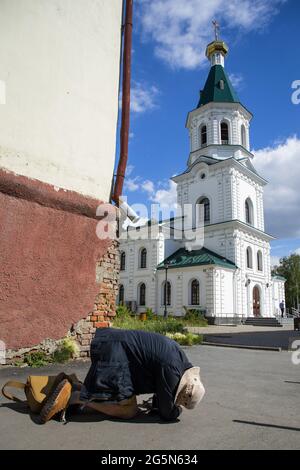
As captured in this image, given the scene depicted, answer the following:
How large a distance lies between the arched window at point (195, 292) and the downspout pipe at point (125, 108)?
2046 cm

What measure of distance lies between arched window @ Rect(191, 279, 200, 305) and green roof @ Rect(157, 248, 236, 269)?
Answer: 1.45m

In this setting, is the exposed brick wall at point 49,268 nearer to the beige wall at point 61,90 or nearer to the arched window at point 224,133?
the beige wall at point 61,90

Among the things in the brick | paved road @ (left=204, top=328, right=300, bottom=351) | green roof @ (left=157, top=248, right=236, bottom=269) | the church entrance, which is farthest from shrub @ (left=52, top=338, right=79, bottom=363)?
the church entrance

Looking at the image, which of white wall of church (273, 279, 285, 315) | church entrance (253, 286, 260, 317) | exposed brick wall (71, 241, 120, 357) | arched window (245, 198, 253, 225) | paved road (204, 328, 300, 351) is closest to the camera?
exposed brick wall (71, 241, 120, 357)

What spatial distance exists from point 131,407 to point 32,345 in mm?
2955

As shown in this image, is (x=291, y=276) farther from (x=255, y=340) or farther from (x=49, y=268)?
(x=49, y=268)

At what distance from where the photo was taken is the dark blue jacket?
3430 mm

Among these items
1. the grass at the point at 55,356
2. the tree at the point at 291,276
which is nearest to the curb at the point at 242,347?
the grass at the point at 55,356

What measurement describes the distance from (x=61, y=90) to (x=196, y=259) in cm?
2242

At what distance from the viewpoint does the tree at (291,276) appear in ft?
184

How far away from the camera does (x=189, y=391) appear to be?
3330 mm

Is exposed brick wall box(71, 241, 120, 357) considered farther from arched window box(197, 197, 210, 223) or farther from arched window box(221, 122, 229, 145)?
arched window box(221, 122, 229, 145)

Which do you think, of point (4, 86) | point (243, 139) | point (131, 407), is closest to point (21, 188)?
point (4, 86)
